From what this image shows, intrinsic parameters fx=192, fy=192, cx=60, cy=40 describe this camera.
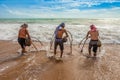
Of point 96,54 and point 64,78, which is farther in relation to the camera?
point 96,54

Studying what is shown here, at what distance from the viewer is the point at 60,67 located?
866 cm

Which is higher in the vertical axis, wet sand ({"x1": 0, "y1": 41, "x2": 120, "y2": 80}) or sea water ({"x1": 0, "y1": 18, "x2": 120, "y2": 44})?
sea water ({"x1": 0, "y1": 18, "x2": 120, "y2": 44})

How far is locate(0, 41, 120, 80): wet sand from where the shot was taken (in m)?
7.35

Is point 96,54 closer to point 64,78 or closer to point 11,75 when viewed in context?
point 64,78

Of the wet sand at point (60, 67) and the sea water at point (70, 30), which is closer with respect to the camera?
the wet sand at point (60, 67)

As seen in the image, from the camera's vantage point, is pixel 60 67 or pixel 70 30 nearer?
pixel 60 67

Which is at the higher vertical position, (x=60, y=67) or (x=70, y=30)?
(x=70, y=30)

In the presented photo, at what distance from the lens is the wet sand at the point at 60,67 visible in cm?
735

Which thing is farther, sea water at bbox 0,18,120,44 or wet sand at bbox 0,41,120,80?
sea water at bbox 0,18,120,44

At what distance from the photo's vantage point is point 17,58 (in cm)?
1015

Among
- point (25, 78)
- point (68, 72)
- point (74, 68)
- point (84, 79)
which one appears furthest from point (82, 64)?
point (25, 78)

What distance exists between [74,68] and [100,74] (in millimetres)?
1325

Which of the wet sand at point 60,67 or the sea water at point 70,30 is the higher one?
the sea water at point 70,30

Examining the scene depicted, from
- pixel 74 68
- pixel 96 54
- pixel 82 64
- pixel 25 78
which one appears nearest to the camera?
pixel 25 78
